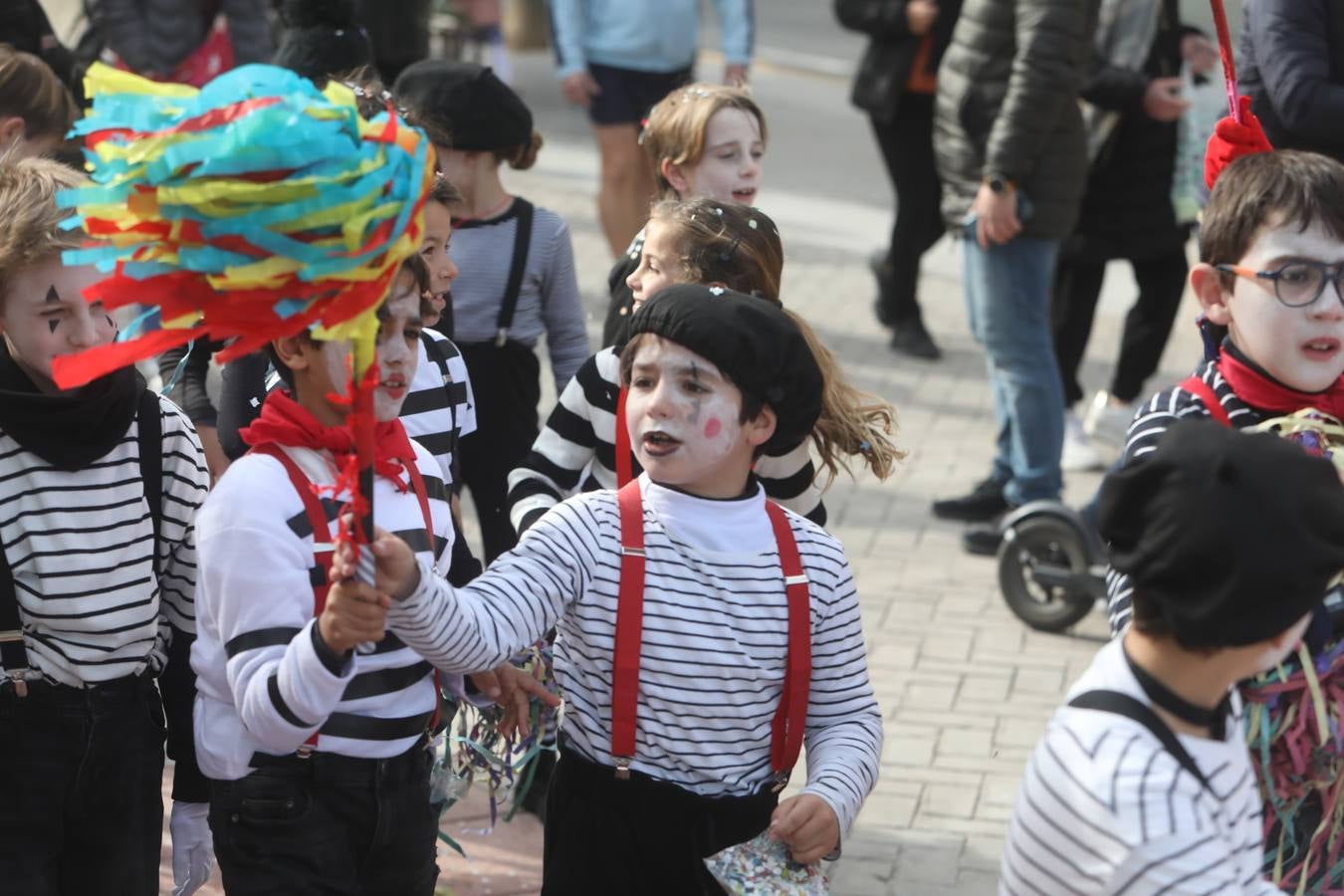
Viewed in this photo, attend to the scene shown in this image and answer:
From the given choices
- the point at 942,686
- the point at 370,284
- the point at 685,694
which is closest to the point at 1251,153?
the point at 685,694

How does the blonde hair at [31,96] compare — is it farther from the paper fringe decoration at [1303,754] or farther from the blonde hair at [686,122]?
the paper fringe decoration at [1303,754]

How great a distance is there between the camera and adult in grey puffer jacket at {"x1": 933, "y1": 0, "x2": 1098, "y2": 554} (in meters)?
5.93

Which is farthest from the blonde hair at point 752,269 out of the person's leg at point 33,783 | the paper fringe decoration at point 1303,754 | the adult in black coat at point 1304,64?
the adult in black coat at point 1304,64

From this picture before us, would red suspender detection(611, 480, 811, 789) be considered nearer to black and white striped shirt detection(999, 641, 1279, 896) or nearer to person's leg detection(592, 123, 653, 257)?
black and white striped shirt detection(999, 641, 1279, 896)

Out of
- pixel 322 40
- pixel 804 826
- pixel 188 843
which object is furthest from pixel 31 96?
pixel 804 826

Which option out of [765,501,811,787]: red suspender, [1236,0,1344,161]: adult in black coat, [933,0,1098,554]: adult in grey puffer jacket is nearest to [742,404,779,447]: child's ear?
[765,501,811,787]: red suspender

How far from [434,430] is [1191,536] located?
1.73m

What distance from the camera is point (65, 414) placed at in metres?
2.91

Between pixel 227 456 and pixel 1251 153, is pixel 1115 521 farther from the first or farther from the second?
pixel 227 456

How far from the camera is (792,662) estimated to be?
9.36ft

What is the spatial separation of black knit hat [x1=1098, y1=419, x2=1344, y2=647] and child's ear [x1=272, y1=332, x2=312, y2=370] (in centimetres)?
121

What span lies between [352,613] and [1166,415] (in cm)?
148

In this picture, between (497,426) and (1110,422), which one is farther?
(1110,422)

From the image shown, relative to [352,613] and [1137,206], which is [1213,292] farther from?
[1137,206]
